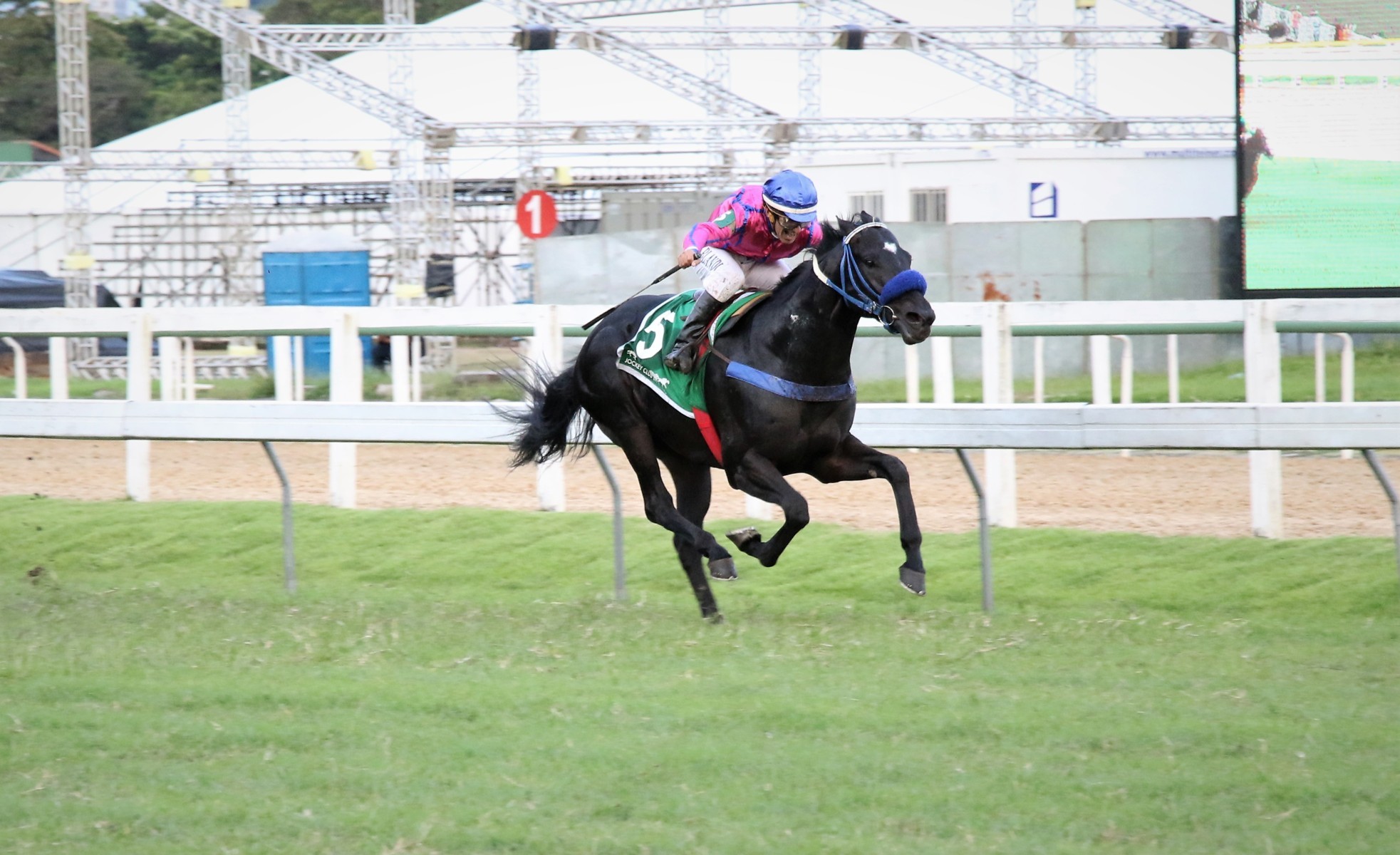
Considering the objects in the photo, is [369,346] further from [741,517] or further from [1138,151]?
[741,517]

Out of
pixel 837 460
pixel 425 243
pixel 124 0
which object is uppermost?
pixel 124 0

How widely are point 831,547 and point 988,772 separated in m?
3.93

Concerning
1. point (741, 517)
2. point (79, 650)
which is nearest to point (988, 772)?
point (79, 650)

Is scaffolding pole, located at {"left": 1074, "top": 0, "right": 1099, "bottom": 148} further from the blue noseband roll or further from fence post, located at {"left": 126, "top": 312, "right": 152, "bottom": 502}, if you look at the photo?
the blue noseband roll

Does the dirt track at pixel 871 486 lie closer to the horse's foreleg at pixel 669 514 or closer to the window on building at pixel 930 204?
the horse's foreleg at pixel 669 514

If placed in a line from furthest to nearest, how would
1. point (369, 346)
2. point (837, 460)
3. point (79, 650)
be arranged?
point (369, 346) → point (837, 460) → point (79, 650)

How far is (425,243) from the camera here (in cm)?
2367

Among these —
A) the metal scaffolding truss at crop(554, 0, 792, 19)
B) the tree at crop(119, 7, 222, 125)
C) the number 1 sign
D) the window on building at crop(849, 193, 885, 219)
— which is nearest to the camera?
the number 1 sign

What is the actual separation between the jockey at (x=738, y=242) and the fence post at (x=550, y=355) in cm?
257

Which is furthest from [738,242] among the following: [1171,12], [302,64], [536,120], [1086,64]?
[1171,12]

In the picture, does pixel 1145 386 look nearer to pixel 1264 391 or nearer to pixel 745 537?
pixel 1264 391

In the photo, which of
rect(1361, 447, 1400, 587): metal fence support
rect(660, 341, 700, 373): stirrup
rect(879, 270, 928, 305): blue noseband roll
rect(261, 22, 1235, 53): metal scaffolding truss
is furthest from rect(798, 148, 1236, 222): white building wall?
rect(879, 270, 928, 305): blue noseband roll

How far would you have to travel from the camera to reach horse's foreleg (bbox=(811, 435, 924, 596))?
611 cm

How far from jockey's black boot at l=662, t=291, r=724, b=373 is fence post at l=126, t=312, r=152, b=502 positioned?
433 cm
